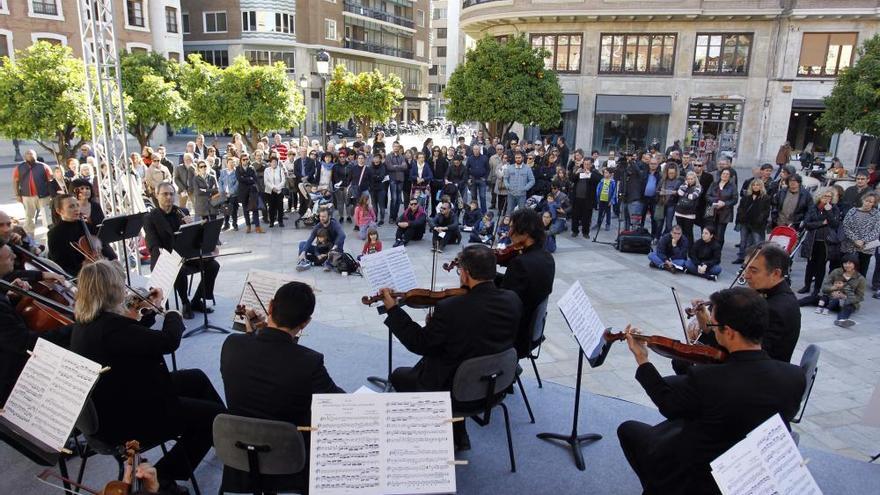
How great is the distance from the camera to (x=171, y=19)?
112 ft

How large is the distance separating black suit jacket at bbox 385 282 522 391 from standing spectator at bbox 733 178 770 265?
25.8 ft

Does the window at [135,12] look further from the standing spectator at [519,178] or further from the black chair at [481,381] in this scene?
the black chair at [481,381]

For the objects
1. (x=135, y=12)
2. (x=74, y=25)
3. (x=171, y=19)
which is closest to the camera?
(x=74, y=25)

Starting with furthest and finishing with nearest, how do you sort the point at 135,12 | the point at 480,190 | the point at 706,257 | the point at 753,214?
the point at 135,12 < the point at 480,190 < the point at 753,214 < the point at 706,257

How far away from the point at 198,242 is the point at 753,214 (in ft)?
29.7

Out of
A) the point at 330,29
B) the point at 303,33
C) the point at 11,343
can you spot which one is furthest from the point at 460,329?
the point at 330,29

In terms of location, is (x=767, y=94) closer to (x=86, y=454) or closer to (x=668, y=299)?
(x=668, y=299)

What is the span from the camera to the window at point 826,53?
23.4 metres

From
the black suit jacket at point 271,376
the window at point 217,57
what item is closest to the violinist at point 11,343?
the black suit jacket at point 271,376

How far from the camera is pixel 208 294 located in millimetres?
7473

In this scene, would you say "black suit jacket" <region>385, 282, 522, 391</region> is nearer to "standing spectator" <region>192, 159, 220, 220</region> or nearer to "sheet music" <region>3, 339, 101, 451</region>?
"sheet music" <region>3, 339, 101, 451</region>

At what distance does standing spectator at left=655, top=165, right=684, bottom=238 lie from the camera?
10.9 meters

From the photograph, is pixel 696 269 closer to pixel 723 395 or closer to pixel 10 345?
pixel 723 395

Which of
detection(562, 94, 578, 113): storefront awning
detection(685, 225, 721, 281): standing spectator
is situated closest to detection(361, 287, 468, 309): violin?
detection(685, 225, 721, 281): standing spectator
